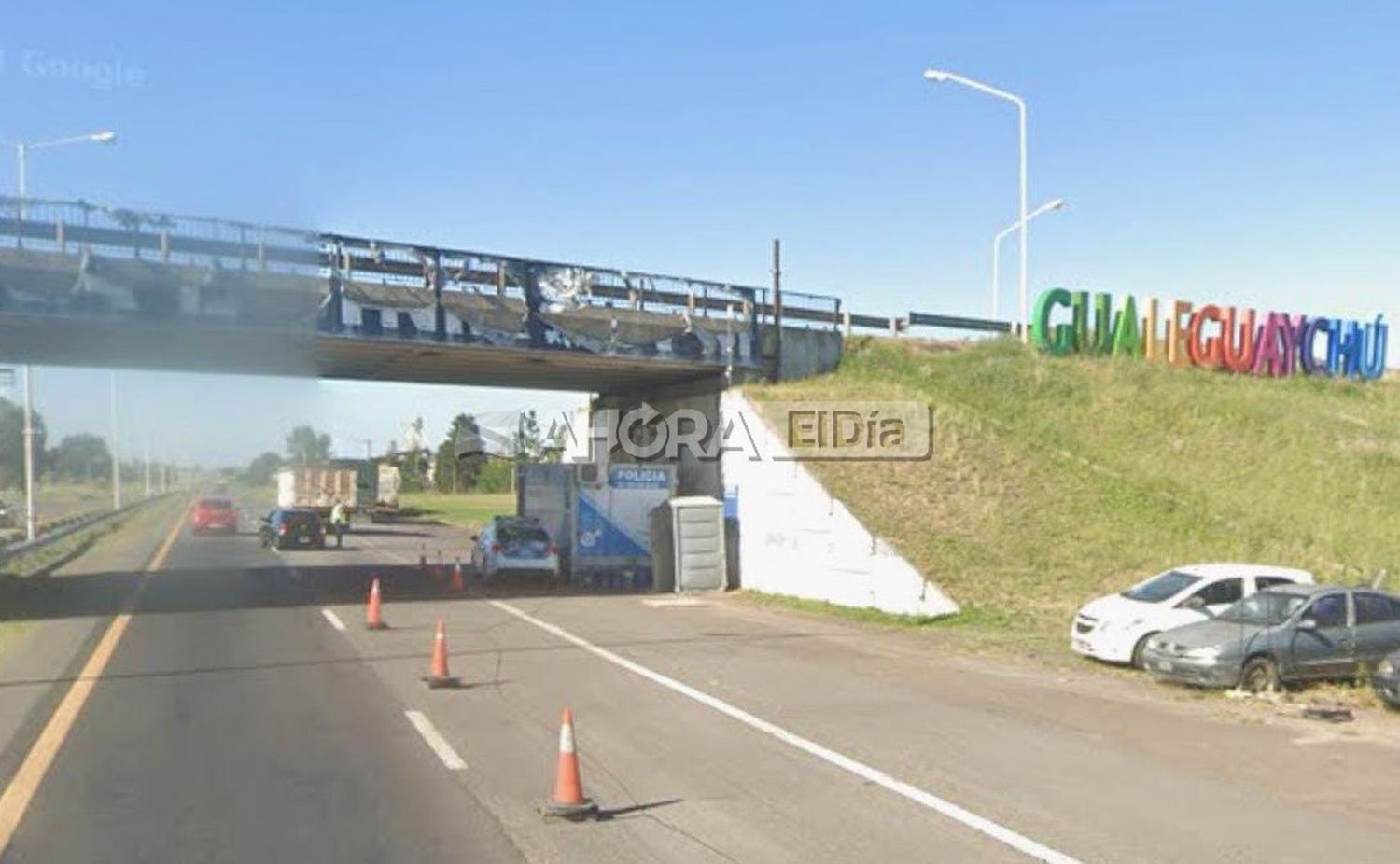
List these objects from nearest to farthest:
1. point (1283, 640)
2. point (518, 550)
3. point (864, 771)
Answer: point (864, 771) → point (1283, 640) → point (518, 550)

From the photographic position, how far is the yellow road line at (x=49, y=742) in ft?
28.8

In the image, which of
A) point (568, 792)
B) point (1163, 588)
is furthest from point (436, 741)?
point (1163, 588)

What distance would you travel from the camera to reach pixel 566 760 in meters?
8.88

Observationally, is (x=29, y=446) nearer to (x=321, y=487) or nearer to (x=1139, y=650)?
(x=321, y=487)

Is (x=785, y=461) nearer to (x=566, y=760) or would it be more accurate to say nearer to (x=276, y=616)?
(x=276, y=616)

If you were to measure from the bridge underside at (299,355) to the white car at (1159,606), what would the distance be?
1407 centimetres

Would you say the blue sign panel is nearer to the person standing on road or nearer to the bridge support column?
the bridge support column

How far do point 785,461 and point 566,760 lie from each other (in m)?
21.1

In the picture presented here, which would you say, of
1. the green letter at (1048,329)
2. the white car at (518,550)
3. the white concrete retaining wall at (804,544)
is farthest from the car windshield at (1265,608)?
the green letter at (1048,329)

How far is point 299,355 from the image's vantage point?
2734 cm

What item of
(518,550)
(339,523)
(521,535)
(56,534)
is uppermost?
(521,535)

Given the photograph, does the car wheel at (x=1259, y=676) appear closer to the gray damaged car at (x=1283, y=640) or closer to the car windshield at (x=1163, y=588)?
the gray damaged car at (x=1283, y=640)

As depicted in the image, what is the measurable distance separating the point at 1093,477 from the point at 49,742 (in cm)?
2432

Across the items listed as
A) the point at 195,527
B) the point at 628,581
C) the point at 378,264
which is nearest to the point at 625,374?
the point at 628,581
